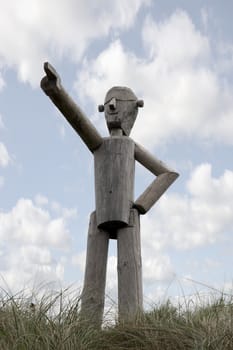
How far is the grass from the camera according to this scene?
323 cm

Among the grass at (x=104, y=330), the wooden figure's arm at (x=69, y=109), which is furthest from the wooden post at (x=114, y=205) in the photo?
the grass at (x=104, y=330)

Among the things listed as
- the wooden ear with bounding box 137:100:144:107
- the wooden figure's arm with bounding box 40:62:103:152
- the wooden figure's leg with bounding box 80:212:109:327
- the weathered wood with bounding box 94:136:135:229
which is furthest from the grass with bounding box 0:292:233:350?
the wooden ear with bounding box 137:100:144:107

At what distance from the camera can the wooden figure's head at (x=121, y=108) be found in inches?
206

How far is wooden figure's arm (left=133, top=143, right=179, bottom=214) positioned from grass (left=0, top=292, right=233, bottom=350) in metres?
1.25

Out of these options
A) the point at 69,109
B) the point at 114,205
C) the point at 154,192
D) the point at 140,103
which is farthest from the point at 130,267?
the point at 140,103

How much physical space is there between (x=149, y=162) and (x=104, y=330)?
2.01 metres

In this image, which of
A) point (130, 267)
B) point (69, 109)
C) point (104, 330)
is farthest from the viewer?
point (130, 267)

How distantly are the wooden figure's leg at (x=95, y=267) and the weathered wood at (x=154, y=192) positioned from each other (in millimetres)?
429

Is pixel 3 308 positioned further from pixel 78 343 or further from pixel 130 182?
pixel 130 182

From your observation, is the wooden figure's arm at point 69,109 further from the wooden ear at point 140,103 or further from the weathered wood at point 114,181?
the wooden ear at point 140,103

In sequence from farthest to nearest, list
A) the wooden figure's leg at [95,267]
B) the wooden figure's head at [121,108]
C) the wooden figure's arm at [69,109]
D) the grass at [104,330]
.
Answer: the wooden figure's head at [121,108] → the wooden figure's leg at [95,267] → the wooden figure's arm at [69,109] → the grass at [104,330]

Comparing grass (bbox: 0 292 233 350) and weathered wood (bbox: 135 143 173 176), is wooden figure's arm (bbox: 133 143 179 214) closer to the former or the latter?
weathered wood (bbox: 135 143 173 176)

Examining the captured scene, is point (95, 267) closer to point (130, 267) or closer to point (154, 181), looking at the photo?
point (130, 267)

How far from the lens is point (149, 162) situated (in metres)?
5.32
